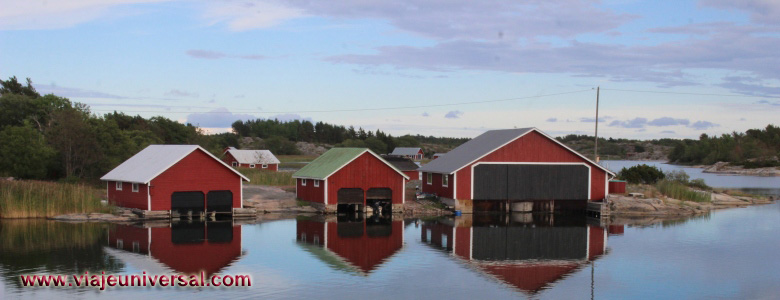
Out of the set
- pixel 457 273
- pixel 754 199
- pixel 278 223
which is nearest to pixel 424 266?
pixel 457 273

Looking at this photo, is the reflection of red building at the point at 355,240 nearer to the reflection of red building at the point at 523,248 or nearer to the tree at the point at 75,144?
the reflection of red building at the point at 523,248

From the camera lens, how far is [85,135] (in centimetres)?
5431

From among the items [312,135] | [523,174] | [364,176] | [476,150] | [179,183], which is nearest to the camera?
[179,183]

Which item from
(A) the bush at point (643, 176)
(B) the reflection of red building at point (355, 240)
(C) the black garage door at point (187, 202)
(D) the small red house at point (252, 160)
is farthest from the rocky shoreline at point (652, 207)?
(D) the small red house at point (252, 160)

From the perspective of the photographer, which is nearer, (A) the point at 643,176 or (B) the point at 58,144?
(B) the point at 58,144

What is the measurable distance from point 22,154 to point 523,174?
35.4 metres

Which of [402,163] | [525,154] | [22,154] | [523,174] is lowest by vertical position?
[523,174]

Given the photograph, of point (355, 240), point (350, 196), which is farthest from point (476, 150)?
point (355, 240)

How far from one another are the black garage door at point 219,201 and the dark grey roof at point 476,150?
1373cm

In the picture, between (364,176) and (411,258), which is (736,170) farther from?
(411,258)

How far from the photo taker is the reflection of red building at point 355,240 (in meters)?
29.5

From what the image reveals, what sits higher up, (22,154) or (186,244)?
(22,154)

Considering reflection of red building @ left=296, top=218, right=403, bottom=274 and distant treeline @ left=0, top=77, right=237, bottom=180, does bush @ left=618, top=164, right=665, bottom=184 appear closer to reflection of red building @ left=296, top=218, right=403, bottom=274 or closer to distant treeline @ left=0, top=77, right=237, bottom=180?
reflection of red building @ left=296, top=218, right=403, bottom=274

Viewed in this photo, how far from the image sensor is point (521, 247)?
33594 millimetres
